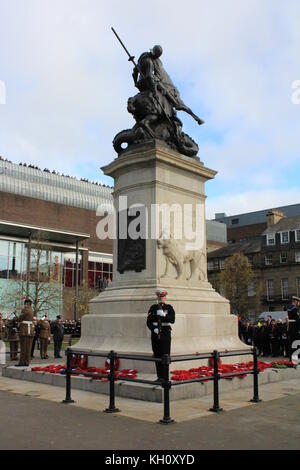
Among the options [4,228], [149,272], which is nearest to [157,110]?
[149,272]

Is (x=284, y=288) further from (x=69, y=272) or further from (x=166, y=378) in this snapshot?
(x=166, y=378)

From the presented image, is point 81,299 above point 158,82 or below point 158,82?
below

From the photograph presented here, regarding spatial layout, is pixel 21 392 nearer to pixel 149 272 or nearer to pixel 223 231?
pixel 149 272

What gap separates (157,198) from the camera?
42.5 ft

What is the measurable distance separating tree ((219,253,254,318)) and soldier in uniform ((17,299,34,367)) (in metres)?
56.6

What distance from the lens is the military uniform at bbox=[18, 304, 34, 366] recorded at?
1463cm

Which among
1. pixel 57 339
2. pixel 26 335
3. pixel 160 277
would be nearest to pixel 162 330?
pixel 160 277

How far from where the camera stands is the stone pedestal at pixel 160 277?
475 inches

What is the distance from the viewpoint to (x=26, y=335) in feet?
49.2

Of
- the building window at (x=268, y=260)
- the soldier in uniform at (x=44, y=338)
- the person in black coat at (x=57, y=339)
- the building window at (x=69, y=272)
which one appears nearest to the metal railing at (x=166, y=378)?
the soldier in uniform at (x=44, y=338)

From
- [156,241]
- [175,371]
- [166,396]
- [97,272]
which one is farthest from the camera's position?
[97,272]

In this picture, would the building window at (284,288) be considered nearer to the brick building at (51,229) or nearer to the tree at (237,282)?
the tree at (237,282)

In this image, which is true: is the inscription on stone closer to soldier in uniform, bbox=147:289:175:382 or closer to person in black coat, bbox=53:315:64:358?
soldier in uniform, bbox=147:289:175:382

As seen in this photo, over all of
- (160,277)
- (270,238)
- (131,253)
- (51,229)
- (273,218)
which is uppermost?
(273,218)
